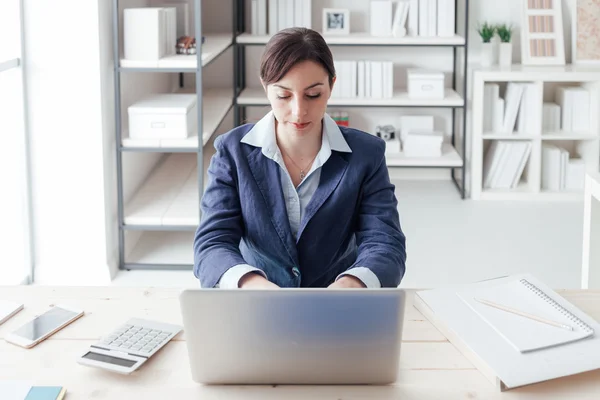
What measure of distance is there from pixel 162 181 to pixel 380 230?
2.83 m

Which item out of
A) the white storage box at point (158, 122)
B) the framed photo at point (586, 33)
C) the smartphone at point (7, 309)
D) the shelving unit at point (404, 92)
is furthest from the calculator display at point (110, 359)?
the framed photo at point (586, 33)

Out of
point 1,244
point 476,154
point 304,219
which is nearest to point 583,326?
point 304,219

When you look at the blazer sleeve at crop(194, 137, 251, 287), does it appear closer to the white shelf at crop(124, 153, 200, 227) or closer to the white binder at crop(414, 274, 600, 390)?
the white binder at crop(414, 274, 600, 390)

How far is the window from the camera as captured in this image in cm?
357

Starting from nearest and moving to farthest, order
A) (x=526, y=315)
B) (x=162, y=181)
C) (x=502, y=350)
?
1. (x=502, y=350)
2. (x=526, y=315)
3. (x=162, y=181)

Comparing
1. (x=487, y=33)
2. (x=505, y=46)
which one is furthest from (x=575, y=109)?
(x=487, y=33)

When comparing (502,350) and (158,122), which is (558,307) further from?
(158,122)

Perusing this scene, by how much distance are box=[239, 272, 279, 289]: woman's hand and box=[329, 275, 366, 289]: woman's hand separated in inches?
5.0

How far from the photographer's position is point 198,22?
12.2 feet

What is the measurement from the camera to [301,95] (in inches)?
70.4

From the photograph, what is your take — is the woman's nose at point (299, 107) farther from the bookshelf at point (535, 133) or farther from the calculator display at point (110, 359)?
→ the bookshelf at point (535, 133)

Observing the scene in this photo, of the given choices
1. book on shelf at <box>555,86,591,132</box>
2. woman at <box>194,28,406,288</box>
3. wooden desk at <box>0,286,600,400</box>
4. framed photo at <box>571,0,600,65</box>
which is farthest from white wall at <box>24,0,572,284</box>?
framed photo at <box>571,0,600,65</box>

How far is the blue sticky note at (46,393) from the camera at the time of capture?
1351mm

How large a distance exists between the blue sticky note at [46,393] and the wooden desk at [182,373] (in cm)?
2
